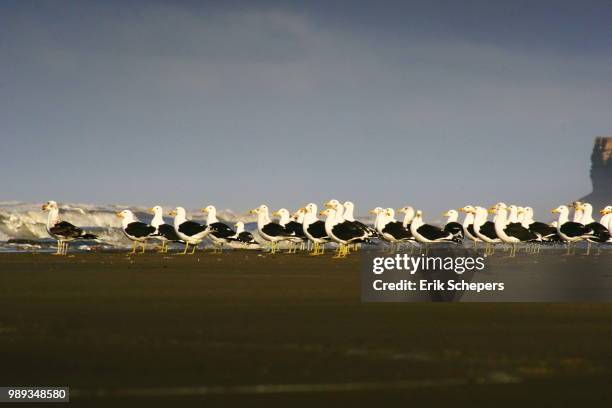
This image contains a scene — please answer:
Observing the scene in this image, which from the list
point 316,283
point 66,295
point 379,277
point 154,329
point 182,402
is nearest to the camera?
point 182,402

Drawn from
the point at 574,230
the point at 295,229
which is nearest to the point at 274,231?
the point at 295,229

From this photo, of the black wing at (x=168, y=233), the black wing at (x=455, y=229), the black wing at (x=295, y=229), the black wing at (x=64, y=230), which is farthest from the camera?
the black wing at (x=455, y=229)

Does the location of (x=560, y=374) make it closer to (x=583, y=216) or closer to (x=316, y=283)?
(x=316, y=283)

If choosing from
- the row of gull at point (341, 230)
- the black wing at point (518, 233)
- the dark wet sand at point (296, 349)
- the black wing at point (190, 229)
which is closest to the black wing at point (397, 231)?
the row of gull at point (341, 230)

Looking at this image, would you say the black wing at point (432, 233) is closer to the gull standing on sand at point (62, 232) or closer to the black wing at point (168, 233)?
the black wing at point (168, 233)

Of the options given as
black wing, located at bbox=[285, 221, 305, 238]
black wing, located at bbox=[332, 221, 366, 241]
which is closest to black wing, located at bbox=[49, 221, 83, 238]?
black wing, located at bbox=[332, 221, 366, 241]

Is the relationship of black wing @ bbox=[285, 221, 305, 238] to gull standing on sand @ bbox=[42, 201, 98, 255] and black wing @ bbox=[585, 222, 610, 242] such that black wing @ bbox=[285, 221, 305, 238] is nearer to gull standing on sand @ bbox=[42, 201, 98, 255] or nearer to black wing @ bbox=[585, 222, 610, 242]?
gull standing on sand @ bbox=[42, 201, 98, 255]

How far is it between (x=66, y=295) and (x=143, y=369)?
7.69 m

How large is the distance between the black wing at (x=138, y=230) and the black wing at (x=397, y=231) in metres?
9.96

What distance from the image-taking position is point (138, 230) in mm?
41281

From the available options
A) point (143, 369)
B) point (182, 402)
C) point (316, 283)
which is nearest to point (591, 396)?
point (182, 402)

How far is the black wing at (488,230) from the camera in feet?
151

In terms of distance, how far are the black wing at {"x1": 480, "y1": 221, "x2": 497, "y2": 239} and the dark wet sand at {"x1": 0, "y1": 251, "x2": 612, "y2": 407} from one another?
104 feet

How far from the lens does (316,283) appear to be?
18891mm
